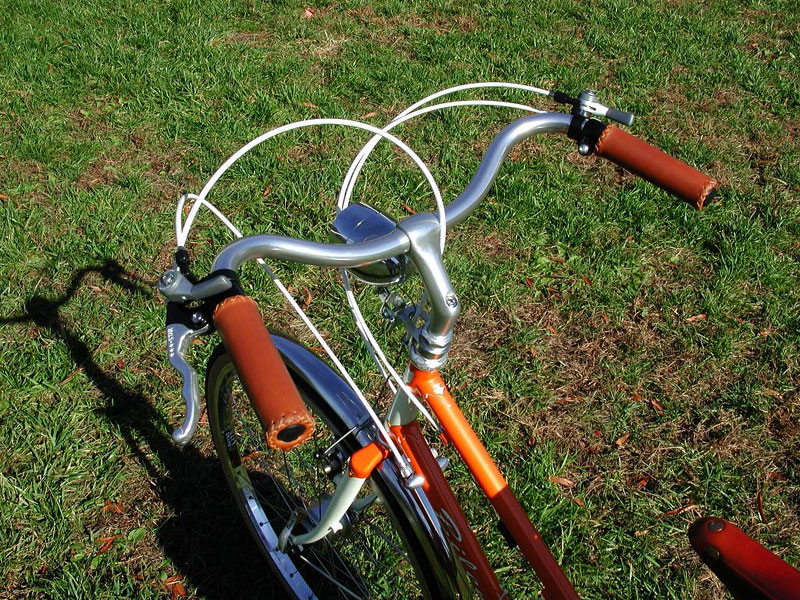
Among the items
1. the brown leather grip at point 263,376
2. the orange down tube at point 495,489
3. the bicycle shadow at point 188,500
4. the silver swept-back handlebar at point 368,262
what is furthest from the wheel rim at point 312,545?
the brown leather grip at point 263,376

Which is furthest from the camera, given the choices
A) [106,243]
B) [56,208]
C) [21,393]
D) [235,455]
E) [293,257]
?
[56,208]

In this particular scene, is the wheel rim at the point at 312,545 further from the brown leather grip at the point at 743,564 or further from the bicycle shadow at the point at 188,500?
the brown leather grip at the point at 743,564

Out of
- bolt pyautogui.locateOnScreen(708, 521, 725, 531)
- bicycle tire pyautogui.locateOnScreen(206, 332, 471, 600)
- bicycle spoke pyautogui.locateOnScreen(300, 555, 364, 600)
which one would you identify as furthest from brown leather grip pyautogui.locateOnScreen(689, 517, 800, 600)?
bicycle spoke pyautogui.locateOnScreen(300, 555, 364, 600)

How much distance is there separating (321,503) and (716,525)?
44.6 inches

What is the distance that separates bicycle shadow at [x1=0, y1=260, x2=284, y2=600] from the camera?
7.72 feet

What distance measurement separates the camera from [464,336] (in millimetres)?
3088

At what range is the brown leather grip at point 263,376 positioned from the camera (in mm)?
882

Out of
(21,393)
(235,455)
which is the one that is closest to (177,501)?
(235,455)

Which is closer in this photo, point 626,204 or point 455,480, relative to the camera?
point 455,480

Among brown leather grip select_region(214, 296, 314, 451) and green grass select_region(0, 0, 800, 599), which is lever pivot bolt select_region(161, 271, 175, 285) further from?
green grass select_region(0, 0, 800, 599)

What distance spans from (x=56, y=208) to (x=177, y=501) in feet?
6.16

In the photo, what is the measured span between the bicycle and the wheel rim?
1cm

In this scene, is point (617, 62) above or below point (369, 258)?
below

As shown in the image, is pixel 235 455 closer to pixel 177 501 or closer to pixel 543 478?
pixel 177 501
